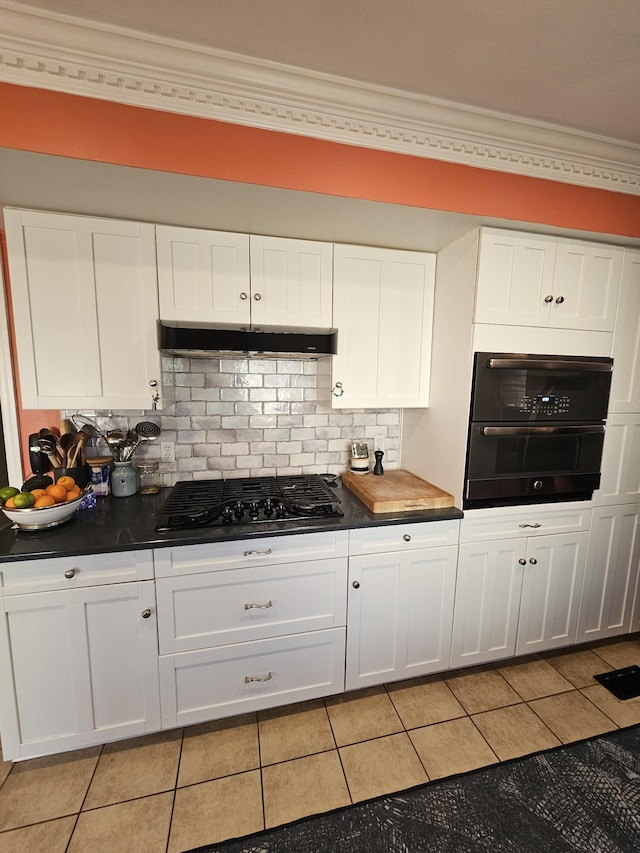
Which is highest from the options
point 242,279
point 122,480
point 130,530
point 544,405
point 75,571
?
point 242,279

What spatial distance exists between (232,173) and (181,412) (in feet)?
4.08

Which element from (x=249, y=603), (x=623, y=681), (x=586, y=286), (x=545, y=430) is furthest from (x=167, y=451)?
(x=623, y=681)

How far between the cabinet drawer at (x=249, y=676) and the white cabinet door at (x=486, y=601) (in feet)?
2.20

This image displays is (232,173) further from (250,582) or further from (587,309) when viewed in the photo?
(587,309)

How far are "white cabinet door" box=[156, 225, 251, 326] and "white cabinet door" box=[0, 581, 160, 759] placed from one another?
125 cm

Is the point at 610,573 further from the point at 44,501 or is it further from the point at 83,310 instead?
the point at 83,310

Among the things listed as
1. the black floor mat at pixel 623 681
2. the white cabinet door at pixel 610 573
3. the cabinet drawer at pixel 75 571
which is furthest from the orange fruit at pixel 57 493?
the black floor mat at pixel 623 681

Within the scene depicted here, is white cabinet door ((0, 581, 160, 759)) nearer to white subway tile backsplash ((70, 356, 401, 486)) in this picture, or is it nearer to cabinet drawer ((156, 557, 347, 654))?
cabinet drawer ((156, 557, 347, 654))

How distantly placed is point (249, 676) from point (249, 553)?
0.59 metres

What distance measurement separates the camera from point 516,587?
6.47 ft

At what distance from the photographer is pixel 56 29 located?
109cm

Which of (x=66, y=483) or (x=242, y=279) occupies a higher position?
(x=242, y=279)

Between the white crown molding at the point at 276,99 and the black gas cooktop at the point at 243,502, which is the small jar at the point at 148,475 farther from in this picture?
the white crown molding at the point at 276,99

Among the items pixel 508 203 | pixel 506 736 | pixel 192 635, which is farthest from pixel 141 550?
pixel 508 203
